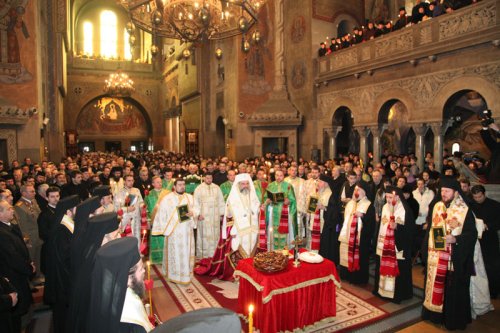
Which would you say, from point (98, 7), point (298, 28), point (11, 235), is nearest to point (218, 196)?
point (11, 235)

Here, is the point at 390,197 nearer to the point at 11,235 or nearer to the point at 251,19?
the point at 11,235

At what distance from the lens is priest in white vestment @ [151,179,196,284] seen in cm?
A: 697

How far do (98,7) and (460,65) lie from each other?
37817 millimetres

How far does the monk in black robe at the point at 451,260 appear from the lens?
16.4 feet

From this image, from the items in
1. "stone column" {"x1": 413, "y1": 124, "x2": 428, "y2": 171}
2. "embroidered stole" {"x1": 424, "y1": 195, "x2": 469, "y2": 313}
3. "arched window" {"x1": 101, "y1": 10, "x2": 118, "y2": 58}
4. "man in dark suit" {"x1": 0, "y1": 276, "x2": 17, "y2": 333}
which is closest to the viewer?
"man in dark suit" {"x1": 0, "y1": 276, "x2": 17, "y2": 333}

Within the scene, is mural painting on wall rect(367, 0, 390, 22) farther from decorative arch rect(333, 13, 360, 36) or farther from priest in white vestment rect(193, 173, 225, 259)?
priest in white vestment rect(193, 173, 225, 259)

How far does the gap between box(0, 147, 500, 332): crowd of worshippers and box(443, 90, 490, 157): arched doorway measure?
9532mm

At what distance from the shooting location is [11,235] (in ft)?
14.8

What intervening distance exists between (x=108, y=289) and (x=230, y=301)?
14.5 ft

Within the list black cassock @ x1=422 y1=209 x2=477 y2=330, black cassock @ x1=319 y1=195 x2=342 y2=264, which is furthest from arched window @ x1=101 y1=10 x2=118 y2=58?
black cassock @ x1=422 y1=209 x2=477 y2=330

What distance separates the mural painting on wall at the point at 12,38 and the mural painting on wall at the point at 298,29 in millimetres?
12995

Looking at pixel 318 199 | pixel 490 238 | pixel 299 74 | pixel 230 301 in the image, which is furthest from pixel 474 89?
pixel 230 301

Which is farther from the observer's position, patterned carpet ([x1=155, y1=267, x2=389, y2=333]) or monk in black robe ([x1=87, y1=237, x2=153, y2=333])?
patterned carpet ([x1=155, y1=267, x2=389, y2=333])

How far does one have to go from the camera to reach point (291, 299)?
492 centimetres
